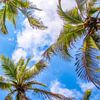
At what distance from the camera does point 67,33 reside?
Answer: 21.9m

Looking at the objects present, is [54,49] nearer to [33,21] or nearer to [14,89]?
[33,21]

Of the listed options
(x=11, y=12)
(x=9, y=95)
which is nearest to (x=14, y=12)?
(x=11, y=12)

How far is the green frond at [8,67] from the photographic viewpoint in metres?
26.8

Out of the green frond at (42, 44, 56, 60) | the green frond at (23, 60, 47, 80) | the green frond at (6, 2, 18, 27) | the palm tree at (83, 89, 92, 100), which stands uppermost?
the green frond at (6, 2, 18, 27)

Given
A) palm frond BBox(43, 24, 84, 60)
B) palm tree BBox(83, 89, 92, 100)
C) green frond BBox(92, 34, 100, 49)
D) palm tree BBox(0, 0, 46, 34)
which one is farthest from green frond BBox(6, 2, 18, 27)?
green frond BBox(92, 34, 100, 49)

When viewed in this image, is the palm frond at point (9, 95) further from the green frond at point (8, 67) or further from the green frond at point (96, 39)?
the green frond at point (96, 39)

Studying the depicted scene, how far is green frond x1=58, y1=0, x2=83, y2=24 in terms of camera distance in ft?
71.6

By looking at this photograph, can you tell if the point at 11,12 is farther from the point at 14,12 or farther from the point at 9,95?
the point at 9,95

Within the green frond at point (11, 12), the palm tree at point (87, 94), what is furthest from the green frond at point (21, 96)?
the green frond at point (11, 12)

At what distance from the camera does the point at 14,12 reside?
2669 centimetres

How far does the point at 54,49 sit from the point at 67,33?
127cm

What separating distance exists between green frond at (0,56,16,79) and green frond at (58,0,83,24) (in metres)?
6.33

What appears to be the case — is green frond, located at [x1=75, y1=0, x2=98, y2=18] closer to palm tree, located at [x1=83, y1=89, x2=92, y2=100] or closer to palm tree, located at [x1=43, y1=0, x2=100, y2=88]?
palm tree, located at [x1=43, y1=0, x2=100, y2=88]

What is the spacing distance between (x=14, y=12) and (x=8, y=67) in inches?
157
